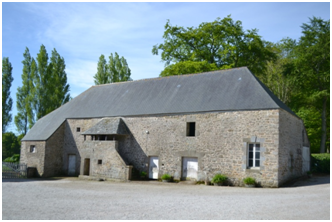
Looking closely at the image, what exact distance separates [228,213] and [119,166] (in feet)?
34.7

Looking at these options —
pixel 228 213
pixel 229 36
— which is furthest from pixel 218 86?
pixel 229 36

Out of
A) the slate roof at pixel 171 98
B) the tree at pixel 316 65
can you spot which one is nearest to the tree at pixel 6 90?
the slate roof at pixel 171 98

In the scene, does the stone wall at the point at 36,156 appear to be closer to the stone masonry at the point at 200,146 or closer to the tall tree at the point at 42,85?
the stone masonry at the point at 200,146

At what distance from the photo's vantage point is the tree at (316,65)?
2805cm

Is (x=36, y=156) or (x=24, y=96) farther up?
(x=24, y=96)

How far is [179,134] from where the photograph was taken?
→ 17.9 m

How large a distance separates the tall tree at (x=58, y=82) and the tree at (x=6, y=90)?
4.48m

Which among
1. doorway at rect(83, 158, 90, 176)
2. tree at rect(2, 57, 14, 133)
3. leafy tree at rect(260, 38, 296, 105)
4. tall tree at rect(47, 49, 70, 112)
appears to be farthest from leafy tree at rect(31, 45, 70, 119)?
leafy tree at rect(260, 38, 296, 105)

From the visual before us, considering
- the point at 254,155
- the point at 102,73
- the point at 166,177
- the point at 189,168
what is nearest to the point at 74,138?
the point at 166,177

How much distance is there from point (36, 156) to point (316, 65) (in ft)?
76.5

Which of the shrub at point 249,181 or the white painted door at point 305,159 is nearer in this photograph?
the shrub at point 249,181

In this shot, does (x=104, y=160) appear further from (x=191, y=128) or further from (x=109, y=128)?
(x=191, y=128)

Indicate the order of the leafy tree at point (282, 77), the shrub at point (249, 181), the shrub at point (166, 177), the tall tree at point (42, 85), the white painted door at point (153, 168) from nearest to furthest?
the shrub at point (249, 181)
the shrub at point (166, 177)
the white painted door at point (153, 168)
the leafy tree at point (282, 77)
the tall tree at point (42, 85)

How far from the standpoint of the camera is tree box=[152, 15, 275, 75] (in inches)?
1211
